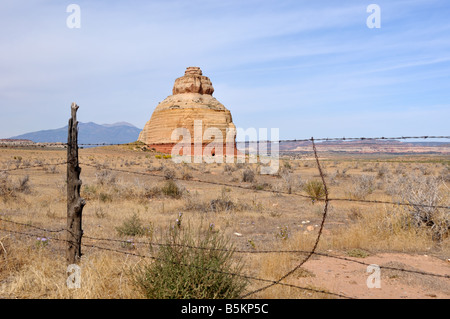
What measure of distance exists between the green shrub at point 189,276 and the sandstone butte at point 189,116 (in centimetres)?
5105

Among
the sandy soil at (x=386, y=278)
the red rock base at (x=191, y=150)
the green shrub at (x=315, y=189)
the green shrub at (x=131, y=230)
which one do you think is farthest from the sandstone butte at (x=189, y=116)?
the sandy soil at (x=386, y=278)

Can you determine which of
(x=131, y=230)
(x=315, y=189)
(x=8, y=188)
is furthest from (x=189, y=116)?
(x=131, y=230)

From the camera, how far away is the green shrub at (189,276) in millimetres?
3646

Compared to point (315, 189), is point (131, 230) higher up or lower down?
lower down

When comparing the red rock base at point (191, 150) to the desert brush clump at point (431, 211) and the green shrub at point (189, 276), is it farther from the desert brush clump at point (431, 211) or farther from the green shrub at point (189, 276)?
the green shrub at point (189, 276)

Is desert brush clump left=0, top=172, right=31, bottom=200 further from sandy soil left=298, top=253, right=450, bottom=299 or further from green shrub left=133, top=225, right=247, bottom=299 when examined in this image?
sandy soil left=298, top=253, right=450, bottom=299

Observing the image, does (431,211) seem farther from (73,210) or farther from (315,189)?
(73,210)

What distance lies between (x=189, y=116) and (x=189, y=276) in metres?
56.0

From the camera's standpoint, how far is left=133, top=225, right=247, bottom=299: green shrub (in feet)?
12.0

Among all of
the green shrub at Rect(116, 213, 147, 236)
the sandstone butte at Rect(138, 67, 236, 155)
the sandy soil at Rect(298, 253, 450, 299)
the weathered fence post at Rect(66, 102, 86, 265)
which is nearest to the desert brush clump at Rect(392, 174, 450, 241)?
the sandy soil at Rect(298, 253, 450, 299)

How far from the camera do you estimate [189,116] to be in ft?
193
